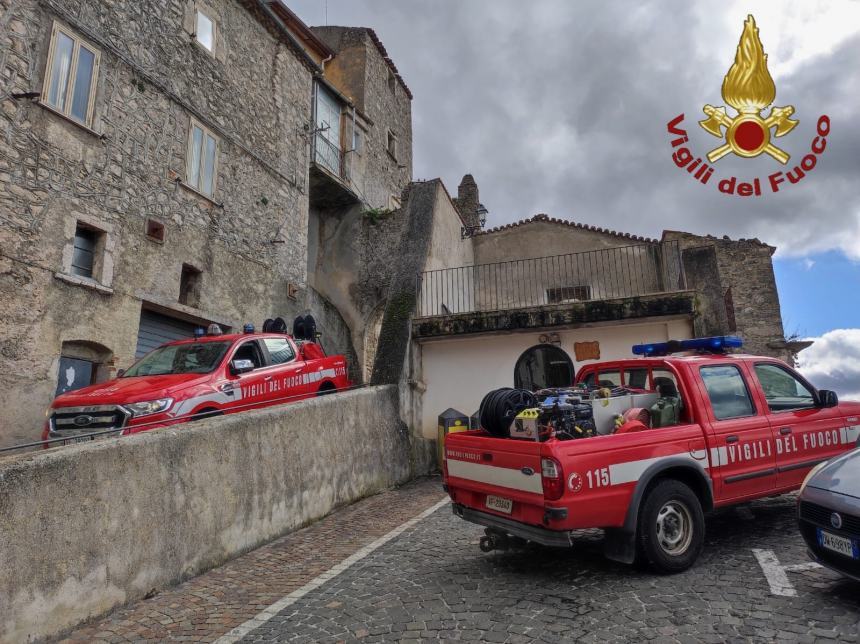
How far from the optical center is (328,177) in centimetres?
→ 1725

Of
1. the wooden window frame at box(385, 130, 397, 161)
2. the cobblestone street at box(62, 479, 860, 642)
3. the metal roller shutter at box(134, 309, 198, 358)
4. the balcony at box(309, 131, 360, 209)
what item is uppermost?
the wooden window frame at box(385, 130, 397, 161)

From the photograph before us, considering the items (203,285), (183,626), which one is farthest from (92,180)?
(183,626)

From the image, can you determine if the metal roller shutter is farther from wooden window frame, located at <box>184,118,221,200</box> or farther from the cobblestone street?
the cobblestone street

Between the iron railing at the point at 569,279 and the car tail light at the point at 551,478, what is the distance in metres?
11.2

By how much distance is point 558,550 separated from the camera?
5.14 metres

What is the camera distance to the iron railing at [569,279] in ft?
53.2

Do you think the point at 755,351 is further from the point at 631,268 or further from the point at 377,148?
the point at 377,148

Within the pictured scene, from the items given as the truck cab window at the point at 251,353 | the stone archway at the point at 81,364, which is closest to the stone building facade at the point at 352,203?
the stone archway at the point at 81,364

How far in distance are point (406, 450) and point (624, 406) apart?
555 cm

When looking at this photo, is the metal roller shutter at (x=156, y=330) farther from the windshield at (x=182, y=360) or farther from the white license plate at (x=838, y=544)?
the white license plate at (x=838, y=544)

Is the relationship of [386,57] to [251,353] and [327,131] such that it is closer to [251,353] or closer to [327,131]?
[327,131]

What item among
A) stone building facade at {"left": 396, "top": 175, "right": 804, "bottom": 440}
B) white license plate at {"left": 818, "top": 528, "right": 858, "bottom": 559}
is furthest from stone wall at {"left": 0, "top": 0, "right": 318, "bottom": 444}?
white license plate at {"left": 818, "top": 528, "right": 858, "bottom": 559}

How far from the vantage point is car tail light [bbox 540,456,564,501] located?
386 centimetres

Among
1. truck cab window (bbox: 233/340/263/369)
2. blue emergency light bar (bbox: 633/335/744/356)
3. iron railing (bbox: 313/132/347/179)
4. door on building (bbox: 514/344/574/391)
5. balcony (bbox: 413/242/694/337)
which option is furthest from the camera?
iron railing (bbox: 313/132/347/179)
